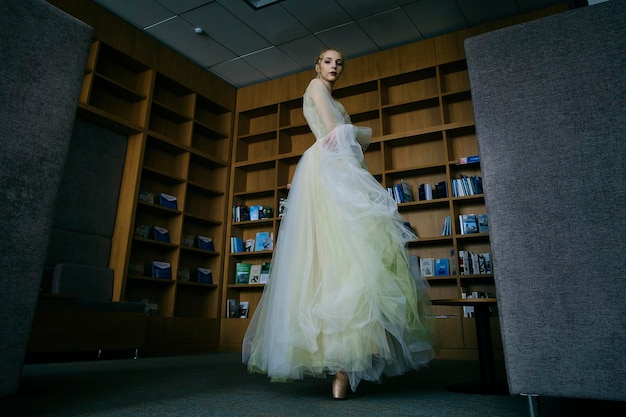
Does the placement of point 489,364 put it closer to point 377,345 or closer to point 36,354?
point 377,345

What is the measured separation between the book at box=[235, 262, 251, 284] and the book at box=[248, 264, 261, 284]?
5 cm

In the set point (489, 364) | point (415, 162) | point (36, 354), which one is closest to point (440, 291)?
point (415, 162)

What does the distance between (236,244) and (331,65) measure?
3564mm

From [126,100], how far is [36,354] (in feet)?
9.08

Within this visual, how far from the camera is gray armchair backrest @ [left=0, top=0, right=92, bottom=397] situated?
1.04m

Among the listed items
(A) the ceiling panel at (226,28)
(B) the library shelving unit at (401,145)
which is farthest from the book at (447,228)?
(A) the ceiling panel at (226,28)

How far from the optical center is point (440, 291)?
421 centimetres

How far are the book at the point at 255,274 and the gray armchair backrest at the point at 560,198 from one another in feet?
13.7

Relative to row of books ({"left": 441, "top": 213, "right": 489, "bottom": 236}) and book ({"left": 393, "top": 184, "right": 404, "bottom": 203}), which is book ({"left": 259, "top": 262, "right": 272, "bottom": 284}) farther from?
row of books ({"left": 441, "top": 213, "right": 489, "bottom": 236})

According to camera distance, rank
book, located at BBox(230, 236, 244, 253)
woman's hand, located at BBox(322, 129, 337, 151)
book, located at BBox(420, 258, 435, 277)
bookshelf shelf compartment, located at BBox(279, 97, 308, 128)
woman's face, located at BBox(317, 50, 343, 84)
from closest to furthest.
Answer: woman's hand, located at BBox(322, 129, 337, 151)
woman's face, located at BBox(317, 50, 343, 84)
book, located at BBox(420, 258, 435, 277)
book, located at BBox(230, 236, 244, 253)
bookshelf shelf compartment, located at BBox(279, 97, 308, 128)

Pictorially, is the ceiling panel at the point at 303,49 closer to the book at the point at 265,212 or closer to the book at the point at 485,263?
the book at the point at 265,212

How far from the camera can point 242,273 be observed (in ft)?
17.0

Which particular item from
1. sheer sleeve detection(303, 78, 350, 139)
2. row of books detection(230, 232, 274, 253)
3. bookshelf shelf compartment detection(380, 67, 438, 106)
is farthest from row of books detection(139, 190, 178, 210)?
sheer sleeve detection(303, 78, 350, 139)

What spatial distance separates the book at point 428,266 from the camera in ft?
13.7
